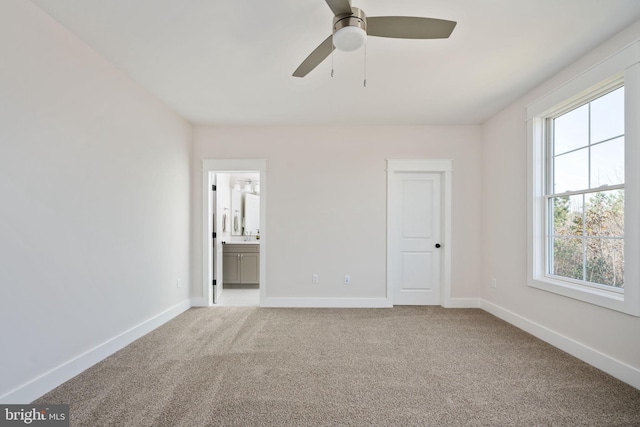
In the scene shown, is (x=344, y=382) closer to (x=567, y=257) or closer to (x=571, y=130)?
(x=567, y=257)

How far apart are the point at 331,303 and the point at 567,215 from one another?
9.55ft

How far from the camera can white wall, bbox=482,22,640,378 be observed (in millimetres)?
2297

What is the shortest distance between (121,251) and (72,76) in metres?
1.52

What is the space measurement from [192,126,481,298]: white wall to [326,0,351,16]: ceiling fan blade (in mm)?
2691

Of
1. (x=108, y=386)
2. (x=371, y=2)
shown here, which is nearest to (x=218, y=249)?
(x=108, y=386)

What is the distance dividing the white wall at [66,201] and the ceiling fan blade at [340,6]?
2010 mm

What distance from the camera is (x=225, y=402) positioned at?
6.49 feet

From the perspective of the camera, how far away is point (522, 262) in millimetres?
3408

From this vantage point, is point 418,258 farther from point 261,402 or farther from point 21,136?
point 21,136

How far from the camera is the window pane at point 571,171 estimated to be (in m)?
2.71

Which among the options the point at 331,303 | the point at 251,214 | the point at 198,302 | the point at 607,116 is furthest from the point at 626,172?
the point at 251,214

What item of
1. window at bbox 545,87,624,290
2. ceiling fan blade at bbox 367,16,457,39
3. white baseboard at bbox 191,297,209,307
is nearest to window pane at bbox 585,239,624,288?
window at bbox 545,87,624,290

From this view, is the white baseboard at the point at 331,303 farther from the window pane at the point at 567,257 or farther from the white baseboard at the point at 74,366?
the window pane at the point at 567,257

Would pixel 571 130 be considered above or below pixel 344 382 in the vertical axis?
above
